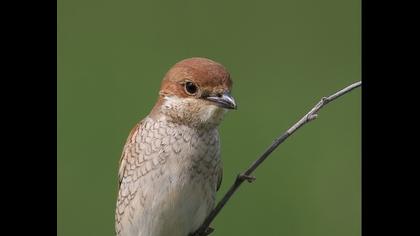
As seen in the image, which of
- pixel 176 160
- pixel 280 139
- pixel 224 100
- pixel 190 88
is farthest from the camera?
pixel 176 160

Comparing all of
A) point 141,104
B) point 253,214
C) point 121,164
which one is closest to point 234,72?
point 141,104

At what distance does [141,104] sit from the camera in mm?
4844

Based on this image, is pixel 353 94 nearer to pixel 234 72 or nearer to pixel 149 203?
pixel 234 72

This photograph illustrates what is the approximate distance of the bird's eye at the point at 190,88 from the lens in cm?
329

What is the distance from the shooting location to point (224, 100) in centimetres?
319

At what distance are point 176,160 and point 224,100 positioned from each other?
44 centimetres

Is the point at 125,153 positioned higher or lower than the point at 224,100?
lower

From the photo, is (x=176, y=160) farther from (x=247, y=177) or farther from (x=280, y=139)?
(x=280, y=139)

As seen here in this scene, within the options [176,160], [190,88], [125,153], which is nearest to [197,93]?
[190,88]

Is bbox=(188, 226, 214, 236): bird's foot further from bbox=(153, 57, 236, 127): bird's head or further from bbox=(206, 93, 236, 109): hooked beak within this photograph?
bbox=(206, 93, 236, 109): hooked beak

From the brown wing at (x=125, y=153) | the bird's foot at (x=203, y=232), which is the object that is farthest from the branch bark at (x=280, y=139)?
the brown wing at (x=125, y=153)

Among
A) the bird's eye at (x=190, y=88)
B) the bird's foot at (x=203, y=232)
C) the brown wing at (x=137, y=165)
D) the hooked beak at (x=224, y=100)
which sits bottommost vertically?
the bird's foot at (x=203, y=232)

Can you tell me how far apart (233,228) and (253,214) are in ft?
0.57

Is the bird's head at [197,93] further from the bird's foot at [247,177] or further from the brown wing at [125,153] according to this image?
the bird's foot at [247,177]
